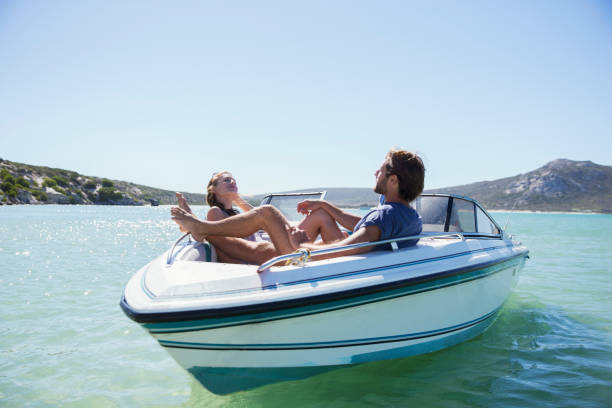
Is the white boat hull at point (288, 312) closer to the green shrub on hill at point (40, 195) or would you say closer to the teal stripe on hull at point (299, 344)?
the teal stripe on hull at point (299, 344)

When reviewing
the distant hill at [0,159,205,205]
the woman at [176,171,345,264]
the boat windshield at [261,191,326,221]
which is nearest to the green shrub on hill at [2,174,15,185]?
the distant hill at [0,159,205,205]

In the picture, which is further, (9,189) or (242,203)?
(9,189)

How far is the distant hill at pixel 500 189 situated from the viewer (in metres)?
68.4

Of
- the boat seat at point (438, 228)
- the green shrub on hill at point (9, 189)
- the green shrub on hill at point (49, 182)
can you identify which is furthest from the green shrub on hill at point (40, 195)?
the boat seat at point (438, 228)

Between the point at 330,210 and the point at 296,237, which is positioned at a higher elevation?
the point at 330,210

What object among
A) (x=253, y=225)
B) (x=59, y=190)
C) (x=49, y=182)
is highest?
(x=253, y=225)

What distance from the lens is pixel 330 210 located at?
13.1 ft

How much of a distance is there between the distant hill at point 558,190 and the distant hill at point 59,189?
2896 inches

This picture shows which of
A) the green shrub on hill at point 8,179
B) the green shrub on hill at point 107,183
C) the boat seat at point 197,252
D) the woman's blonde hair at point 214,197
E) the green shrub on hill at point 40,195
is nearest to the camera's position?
the boat seat at point 197,252

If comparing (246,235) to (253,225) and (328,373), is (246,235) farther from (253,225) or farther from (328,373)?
(328,373)

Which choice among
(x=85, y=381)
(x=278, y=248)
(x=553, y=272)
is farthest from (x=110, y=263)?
(x=553, y=272)

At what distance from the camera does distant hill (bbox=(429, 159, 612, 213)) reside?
3250 inches

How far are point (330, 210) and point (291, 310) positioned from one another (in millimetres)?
1579

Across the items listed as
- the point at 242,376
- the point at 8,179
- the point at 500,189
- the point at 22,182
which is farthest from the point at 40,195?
the point at 500,189
